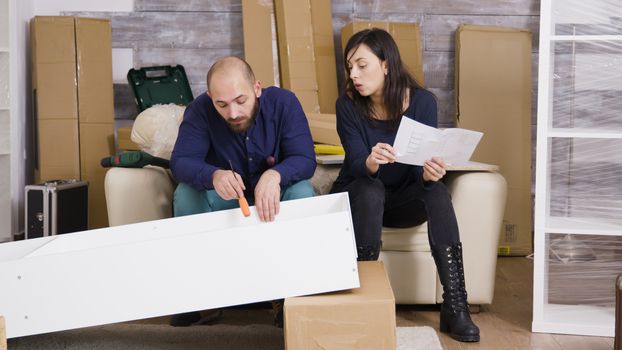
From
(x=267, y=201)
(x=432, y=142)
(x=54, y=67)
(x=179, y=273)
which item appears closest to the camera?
(x=179, y=273)

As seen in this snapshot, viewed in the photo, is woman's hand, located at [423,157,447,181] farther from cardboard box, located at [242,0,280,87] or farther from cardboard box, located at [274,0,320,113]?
cardboard box, located at [242,0,280,87]

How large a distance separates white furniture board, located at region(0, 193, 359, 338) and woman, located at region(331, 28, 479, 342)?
525 mm

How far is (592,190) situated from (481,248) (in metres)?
0.41

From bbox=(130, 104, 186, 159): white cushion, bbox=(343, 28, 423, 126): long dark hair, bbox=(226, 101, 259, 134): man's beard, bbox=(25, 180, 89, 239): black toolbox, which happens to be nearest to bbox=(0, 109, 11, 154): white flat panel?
bbox=(25, 180, 89, 239): black toolbox

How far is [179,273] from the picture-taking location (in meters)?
2.13

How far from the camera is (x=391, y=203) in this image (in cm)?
282

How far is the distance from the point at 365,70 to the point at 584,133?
708 mm

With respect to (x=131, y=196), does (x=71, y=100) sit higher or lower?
higher

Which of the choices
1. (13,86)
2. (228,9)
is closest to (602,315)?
(228,9)

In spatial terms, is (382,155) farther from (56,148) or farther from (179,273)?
(56,148)

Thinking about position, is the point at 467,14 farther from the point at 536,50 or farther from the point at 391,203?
the point at 391,203

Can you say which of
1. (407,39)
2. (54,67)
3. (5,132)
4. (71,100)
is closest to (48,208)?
(5,132)

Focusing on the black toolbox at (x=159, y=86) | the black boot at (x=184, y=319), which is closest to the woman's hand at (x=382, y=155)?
the black boot at (x=184, y=319)

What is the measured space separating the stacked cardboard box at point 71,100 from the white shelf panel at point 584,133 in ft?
7.54
